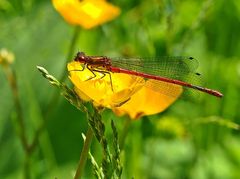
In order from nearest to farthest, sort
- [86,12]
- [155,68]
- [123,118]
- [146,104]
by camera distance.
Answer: [146,104] < [155,68] < [86,12] < [123,118]

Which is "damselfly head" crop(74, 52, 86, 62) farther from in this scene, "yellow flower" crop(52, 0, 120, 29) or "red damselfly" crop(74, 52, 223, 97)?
"yellow flower" crop(52, 0, 120, 29)

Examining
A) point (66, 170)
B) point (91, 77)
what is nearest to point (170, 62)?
point (91, 77)

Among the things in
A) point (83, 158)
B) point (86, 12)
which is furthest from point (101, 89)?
point (86, 12)

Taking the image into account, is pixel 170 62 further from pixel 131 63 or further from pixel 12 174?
pixel 12 174

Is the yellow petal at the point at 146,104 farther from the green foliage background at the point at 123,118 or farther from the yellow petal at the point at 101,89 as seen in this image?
the green foliage background at the point at 123,118

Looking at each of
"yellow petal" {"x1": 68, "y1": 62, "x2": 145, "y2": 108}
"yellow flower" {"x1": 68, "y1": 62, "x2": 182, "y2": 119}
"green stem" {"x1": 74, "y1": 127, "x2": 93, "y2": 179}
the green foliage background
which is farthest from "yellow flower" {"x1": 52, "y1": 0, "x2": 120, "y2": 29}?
"green stem" {"x1": 74, "y1": 127, "x2": 93, "y2": 179}

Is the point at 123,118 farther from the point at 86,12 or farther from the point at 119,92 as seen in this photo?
the point at 119,92
